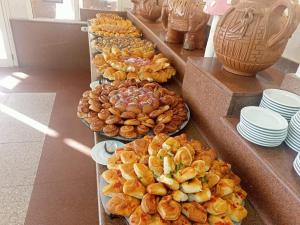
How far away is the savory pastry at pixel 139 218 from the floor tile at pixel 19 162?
1310mm

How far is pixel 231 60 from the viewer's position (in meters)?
0.85

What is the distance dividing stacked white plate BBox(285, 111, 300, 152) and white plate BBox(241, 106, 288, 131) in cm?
2

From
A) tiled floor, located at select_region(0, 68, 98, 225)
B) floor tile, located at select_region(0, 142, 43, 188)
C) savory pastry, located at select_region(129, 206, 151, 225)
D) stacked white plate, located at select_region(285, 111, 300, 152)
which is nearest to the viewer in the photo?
savory pastry, located at select_region(129, 206, 151, 225)

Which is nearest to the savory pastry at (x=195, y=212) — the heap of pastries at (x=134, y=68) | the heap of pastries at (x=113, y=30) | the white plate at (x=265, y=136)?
the white plate at (x=265, y=136)

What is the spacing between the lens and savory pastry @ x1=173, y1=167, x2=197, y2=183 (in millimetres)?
559

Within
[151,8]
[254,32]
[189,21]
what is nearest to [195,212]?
[254,32]

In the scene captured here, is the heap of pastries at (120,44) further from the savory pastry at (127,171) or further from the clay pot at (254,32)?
the savory pastry at (127,171)

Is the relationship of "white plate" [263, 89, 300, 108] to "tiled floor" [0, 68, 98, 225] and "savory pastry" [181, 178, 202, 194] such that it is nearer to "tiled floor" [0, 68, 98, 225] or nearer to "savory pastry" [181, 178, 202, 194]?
"savory pastry" [181, 178, 202, 194]

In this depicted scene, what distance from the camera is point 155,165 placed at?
0.60m

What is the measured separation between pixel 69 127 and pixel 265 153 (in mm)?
1907

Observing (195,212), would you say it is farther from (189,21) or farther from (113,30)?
(113,30)

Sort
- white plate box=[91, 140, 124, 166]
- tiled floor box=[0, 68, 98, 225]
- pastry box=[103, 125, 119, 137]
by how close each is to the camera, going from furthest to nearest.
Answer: tiled floor box=[0, 68, 98, 225]
pastry box=[103, 125, 119, 137]
white plate box=[91, 140, 124, 166]

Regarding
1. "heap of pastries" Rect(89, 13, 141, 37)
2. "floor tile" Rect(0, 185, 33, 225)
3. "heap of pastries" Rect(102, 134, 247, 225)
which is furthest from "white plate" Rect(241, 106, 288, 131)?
"heap of pastries" Rect(89, 13, 141, 37)

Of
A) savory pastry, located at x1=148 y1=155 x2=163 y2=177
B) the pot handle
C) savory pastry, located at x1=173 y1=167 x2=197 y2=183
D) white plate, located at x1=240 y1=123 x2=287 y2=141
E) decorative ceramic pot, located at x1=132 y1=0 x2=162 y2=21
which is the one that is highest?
the pot handle
